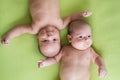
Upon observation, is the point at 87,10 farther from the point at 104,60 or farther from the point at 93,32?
the point at 104,60

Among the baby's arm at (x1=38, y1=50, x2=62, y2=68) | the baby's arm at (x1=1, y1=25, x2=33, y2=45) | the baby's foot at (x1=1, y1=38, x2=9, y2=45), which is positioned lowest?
the baby's arm at (x1=38, y1=50, x2=62, y2=68)

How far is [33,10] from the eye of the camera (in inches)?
46.7

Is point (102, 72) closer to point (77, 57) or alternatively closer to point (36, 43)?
point (77, 57)

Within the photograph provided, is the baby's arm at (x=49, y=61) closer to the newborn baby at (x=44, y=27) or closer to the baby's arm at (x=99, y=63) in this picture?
the newborn baby at (x=44, y=27)

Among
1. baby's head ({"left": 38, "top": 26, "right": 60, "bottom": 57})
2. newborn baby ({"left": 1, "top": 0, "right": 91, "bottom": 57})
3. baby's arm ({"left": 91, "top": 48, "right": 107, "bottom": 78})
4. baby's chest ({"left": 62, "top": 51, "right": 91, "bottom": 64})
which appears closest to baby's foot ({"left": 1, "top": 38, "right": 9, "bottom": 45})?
newborn baby ({"left": 1, "top": 0, "right": 91, "bottom": 57})

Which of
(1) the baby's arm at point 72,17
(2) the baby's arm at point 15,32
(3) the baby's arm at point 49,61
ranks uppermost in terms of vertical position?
(1) the baby's arm at point 72,17

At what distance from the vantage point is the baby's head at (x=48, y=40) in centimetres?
118

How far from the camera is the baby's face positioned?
1.20m

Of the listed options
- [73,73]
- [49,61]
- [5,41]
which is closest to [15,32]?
[5,41]

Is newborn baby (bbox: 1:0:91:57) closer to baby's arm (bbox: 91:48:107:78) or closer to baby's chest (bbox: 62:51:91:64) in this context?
baby's chest (bbox: 62:51:91:64)

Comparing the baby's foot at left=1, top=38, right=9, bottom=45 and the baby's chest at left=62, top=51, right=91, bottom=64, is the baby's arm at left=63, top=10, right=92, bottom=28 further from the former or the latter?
the baby's foot at left=1, top=38, right=9, bottom=45

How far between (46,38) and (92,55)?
20cm

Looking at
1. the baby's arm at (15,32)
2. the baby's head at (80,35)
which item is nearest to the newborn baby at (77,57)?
the baby's head at (80,35)

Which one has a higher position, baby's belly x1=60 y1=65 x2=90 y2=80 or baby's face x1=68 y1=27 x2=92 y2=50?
baby's face x1=68 y1=27 x2=92 y2=50
